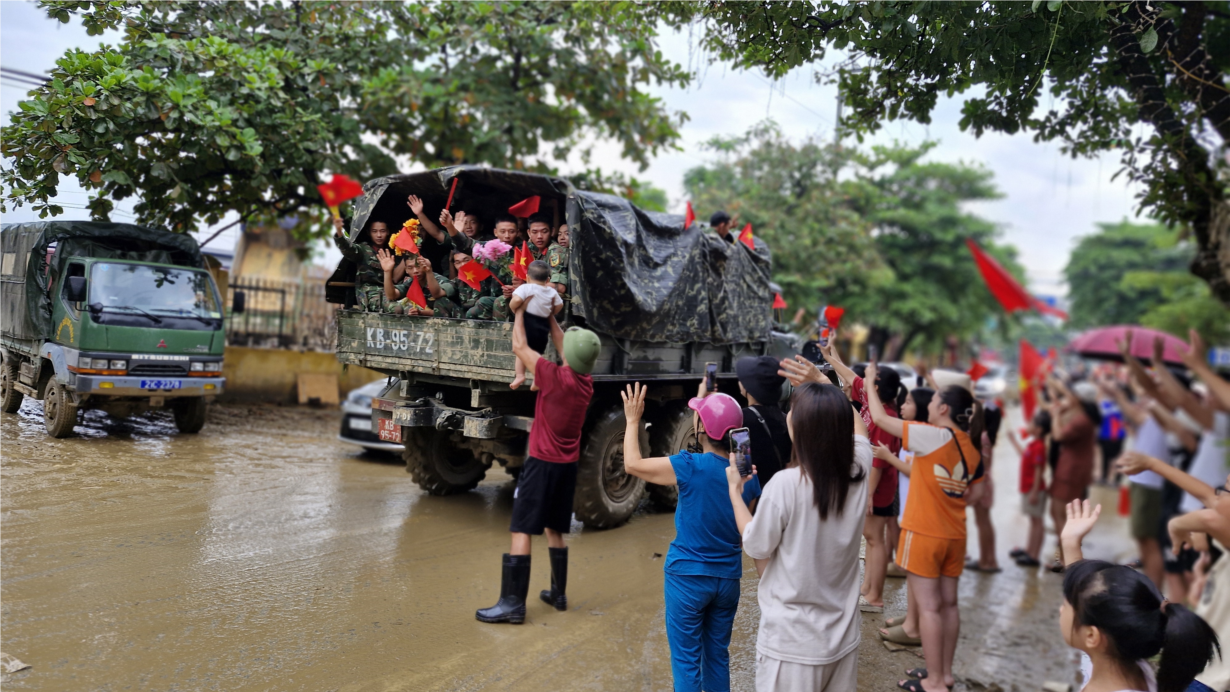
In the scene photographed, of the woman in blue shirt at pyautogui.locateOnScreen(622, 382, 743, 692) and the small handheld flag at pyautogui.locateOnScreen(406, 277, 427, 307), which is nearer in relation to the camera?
the woman in blue shirt at pyautogui.locateOnScreen(622, 382, 743, 692)

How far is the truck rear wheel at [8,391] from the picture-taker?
281 inches

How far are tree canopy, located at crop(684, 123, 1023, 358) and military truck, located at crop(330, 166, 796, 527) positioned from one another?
918cm

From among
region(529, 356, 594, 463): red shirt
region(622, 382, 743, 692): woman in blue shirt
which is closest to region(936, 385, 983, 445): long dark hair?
region(622, 382, 743, 692): woman in blue shirt

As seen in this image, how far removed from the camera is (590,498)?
6812mm

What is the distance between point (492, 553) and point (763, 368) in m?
3.45

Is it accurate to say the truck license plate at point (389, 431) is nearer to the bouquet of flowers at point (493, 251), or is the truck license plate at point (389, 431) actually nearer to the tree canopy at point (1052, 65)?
the bouquet of flowers at point (493, 251)

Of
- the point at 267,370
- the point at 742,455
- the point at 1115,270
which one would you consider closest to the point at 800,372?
the point at 742,455

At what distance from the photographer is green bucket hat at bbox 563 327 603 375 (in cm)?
463

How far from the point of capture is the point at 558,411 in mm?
4918

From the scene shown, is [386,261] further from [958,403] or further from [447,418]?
[958,403]

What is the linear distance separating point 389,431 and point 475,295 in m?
1.43

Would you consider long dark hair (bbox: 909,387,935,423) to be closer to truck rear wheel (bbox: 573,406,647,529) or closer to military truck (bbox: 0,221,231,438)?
truck rear wheel (bbox: 573,406,647,529)

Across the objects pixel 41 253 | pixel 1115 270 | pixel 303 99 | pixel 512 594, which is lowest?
pixel 512 594

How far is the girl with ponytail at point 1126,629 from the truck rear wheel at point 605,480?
14.5 ft
